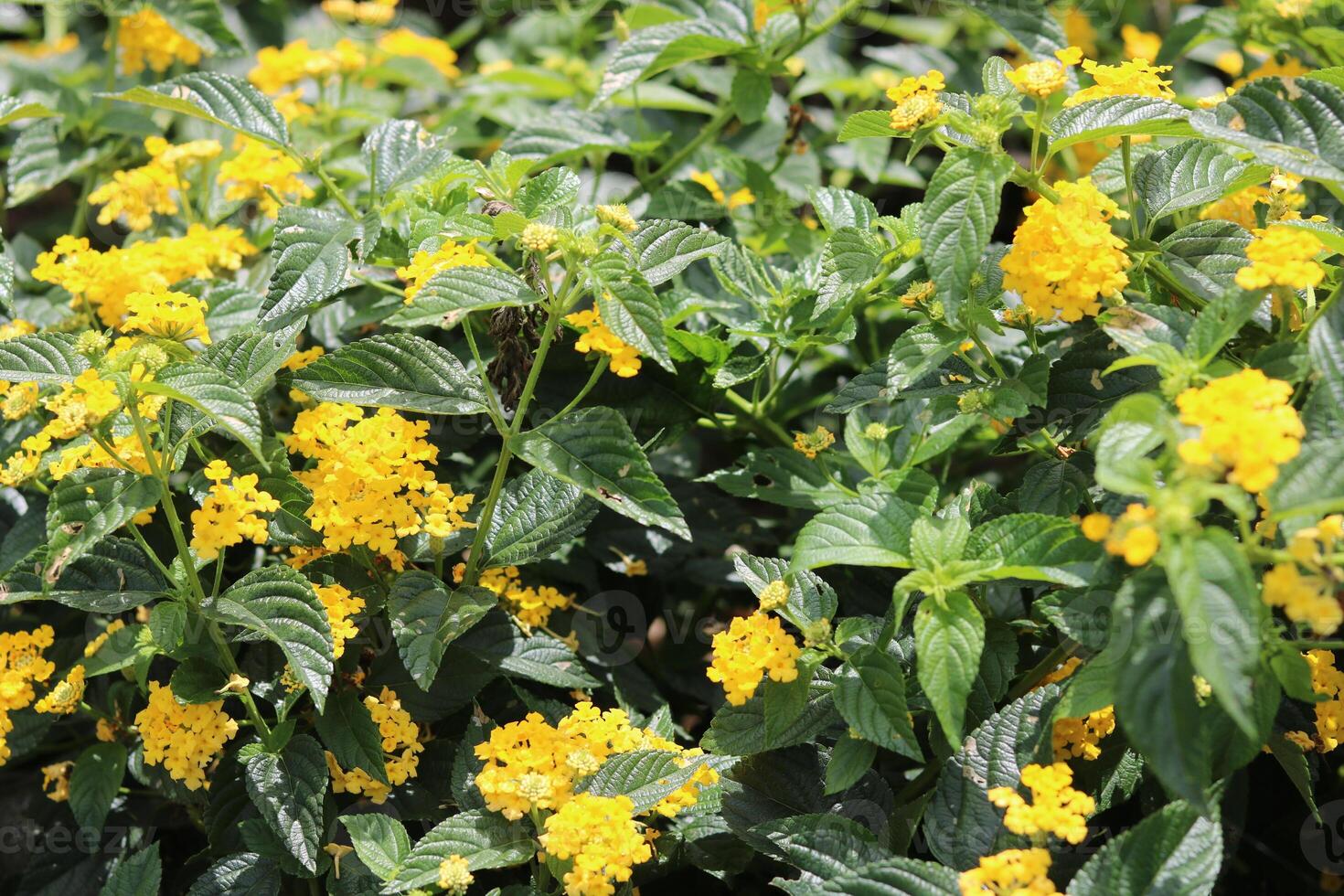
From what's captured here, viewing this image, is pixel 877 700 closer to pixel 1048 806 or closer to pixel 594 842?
pixel 1048 806

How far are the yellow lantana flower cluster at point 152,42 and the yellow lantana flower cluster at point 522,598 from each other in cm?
171

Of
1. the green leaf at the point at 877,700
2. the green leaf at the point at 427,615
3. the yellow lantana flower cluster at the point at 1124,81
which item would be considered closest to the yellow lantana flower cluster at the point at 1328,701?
the green leaf at the point at 877,700

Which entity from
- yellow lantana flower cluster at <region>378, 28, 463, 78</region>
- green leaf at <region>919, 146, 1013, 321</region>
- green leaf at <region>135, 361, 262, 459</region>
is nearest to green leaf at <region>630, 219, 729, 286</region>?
green leaf at <region>919, 146, 1013, 321</region>

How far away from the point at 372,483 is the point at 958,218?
2.86 feet

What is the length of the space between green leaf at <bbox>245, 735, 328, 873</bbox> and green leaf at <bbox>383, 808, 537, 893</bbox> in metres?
0.18

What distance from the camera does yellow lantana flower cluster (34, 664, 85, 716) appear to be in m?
1.74

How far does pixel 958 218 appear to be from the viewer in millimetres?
1502

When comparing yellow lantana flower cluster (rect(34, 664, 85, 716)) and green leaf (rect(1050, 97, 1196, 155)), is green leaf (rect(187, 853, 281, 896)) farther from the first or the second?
green leaf (rect(1050, 97, 1196, 155))

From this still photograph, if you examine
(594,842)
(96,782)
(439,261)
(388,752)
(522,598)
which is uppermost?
(439,261)

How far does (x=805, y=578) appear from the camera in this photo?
1709mm

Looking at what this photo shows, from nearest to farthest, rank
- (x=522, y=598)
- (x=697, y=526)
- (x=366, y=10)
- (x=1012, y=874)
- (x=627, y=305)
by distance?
(x=1012, y=874) → (x=627, y=305) → (x=522, y=598) → (x=697, y=526) → (x=366, y=10)

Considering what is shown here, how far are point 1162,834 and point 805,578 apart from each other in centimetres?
56

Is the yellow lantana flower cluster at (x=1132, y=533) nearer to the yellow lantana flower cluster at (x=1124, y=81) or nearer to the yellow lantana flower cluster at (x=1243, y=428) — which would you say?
the yellow lantana flower cluster at (x=1243, y=428)

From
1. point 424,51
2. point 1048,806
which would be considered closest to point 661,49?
point 424,51
